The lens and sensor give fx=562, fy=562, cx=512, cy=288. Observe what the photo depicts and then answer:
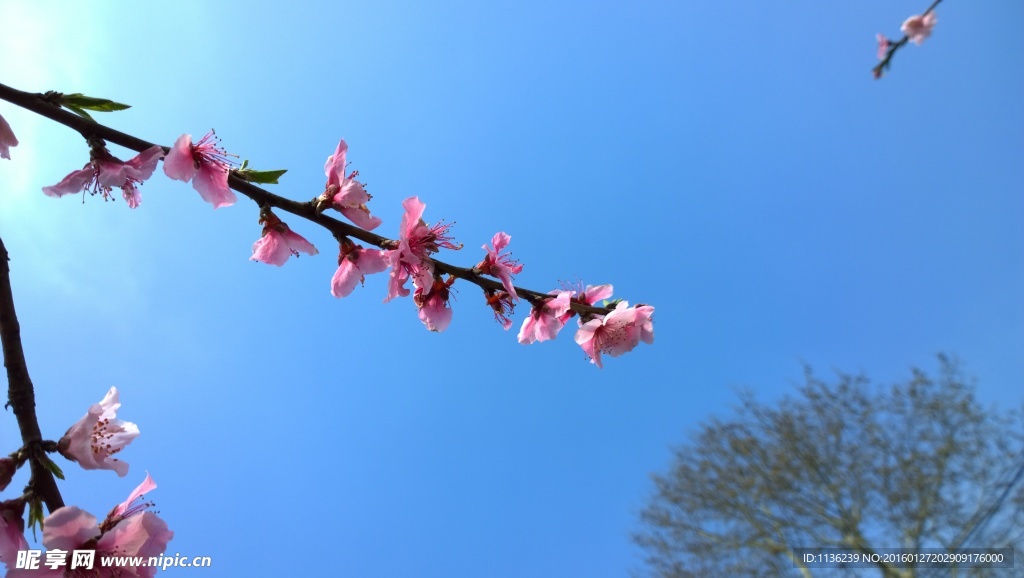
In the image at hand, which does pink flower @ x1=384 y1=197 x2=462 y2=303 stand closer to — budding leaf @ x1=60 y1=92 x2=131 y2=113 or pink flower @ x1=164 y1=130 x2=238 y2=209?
pink flower @ x1=164 y1=130 x2=238 y2=209

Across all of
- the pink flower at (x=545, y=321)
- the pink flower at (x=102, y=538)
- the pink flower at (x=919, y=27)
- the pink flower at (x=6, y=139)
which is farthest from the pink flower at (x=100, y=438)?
the pink flower at (x=919, y=27)

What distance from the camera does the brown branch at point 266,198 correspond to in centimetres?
110

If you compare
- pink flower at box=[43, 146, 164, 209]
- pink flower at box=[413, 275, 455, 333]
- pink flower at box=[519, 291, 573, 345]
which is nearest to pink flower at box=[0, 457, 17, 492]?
pink flower at box=[43, 146, 164, 209]

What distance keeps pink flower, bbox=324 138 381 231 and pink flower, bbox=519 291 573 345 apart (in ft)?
1.57

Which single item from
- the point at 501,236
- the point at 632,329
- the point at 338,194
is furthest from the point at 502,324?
the point at 338,194

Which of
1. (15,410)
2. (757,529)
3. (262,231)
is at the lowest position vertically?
(15,410)

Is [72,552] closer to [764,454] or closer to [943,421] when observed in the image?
[764,454]

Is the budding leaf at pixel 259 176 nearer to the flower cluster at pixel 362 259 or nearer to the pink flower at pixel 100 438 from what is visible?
the flower cluster at pixel 362 259

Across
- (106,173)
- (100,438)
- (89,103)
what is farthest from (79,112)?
(100,438)

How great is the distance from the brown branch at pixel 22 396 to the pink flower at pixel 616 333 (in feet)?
3.64

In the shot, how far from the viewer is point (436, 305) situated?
4.89 feet

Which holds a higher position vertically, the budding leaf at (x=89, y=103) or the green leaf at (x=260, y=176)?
the budding leaf at (x=89, y=103)

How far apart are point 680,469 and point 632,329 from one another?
272 inches

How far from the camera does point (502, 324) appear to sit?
1563 millimetres
